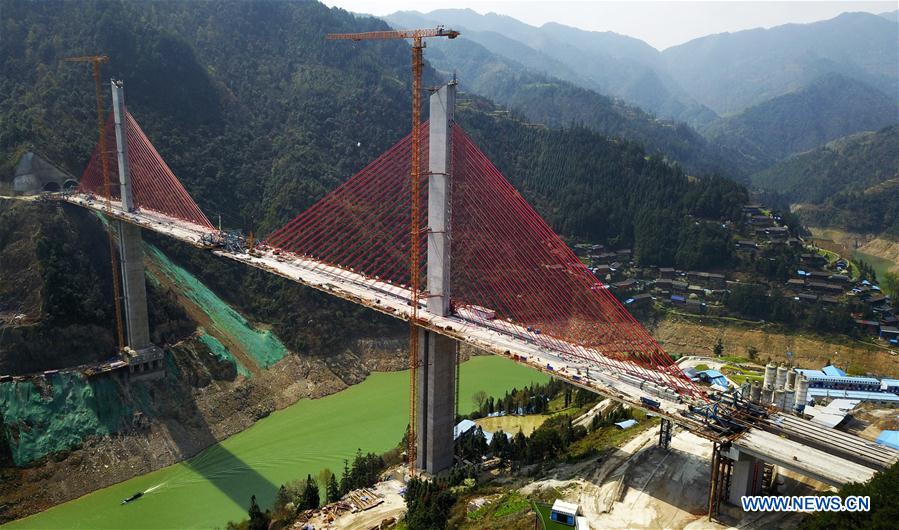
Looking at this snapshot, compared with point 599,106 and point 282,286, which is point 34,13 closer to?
point 282,286

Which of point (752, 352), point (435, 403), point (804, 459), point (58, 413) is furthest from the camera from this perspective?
point (752, 352)

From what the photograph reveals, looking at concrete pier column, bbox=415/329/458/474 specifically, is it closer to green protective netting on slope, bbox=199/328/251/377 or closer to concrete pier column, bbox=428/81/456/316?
concrete pier column, bbox=428/81/456/316

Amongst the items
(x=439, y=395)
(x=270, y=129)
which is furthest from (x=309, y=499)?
(x=270, y=129)

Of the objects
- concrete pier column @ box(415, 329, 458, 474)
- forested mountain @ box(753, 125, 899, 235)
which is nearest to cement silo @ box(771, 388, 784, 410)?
concrete pier column @ box(415, 329, 458, 474)

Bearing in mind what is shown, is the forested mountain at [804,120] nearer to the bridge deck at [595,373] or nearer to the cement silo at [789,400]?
the bridge deck at [595,373]

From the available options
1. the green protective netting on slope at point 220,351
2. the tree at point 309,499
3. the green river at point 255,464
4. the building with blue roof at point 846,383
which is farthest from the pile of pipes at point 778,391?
the green protective netting on slope at point 220,351

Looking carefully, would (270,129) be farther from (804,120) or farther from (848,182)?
(804,120)

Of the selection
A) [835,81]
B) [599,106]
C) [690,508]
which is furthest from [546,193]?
[835,81]
